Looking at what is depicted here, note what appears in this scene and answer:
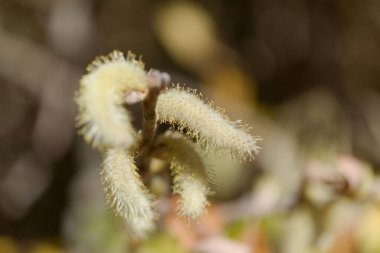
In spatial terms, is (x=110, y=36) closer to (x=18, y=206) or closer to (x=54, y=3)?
(x=54, y=3)

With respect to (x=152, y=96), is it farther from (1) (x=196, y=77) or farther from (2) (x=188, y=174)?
(1) (x=196, y=77)

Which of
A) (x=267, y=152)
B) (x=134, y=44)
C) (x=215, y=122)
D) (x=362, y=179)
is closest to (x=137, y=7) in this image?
(x=134, y=44)

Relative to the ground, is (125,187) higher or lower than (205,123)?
lower

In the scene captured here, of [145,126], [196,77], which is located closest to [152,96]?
[145,126]

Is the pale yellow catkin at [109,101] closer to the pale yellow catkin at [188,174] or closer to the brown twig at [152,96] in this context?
the brown twig at [152,96]

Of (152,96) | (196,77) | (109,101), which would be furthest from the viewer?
(196,77)

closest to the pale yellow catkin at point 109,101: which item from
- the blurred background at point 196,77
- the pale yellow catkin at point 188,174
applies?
the pale yellow catkin at point 188,174
